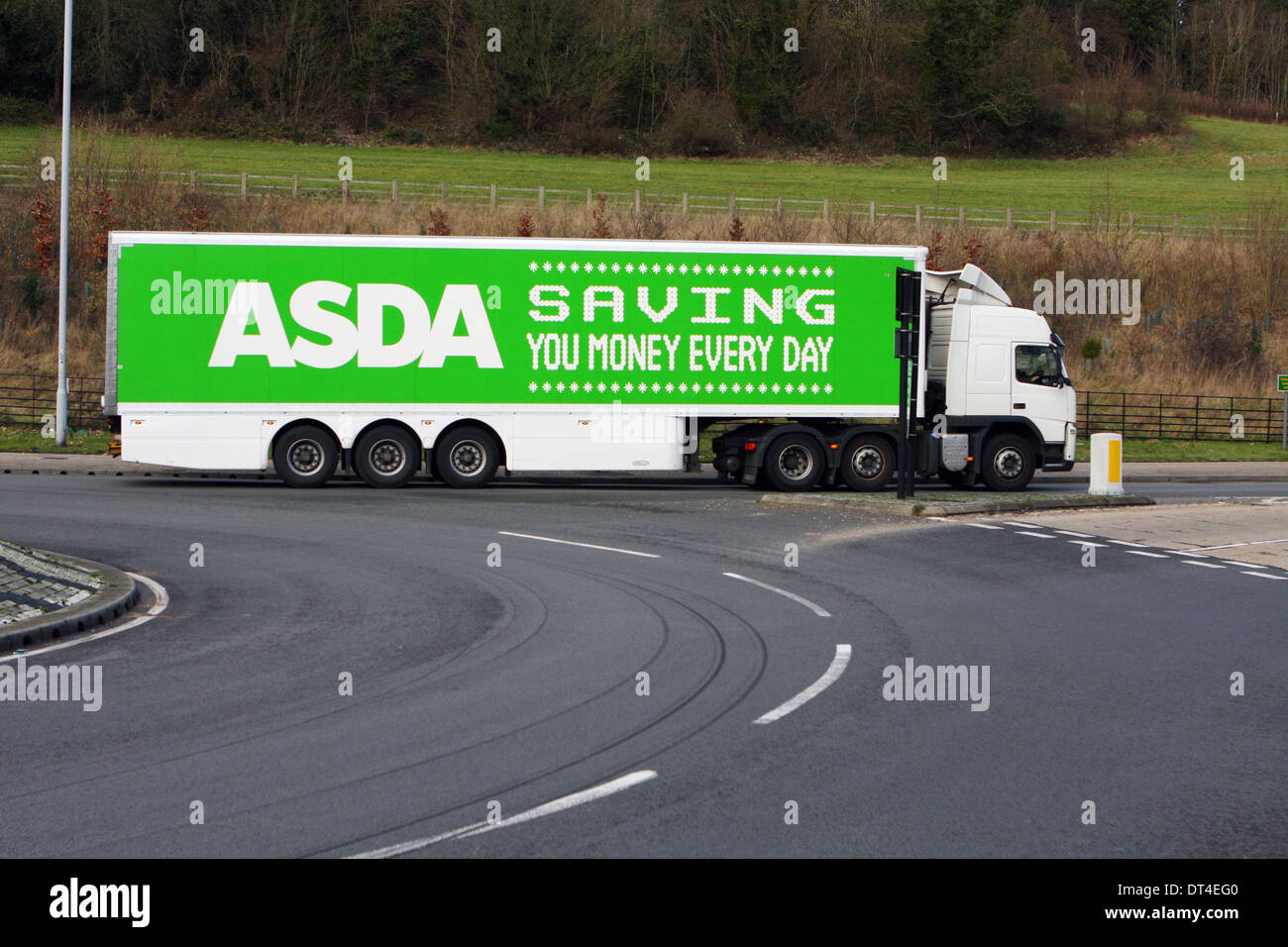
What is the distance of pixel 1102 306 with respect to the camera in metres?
50.4

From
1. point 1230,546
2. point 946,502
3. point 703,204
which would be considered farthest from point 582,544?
point 703,204

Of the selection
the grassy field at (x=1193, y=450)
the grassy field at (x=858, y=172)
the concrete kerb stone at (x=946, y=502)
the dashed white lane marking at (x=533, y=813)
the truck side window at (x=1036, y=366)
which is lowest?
the dashed white lane marking at (x=533, y=813)

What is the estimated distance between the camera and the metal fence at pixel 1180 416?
4038cm

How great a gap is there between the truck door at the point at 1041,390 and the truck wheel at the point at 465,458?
9421 mm

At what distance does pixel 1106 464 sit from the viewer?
75.9 feet

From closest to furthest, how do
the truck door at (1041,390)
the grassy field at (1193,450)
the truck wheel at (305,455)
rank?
the truck wheel at (305,455)
the truck door at (1041,390)
the grassy field at (1193,450)

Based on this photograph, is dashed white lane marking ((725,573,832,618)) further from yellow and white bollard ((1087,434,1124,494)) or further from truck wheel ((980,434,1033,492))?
truck wheel ((980,434,1033,492))

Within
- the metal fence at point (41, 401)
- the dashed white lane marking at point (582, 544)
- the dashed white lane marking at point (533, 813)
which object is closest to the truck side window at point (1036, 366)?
the dashed white lane marking at point (582, 544)

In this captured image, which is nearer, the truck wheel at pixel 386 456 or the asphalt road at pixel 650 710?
the asphalt road at pixel 650 710

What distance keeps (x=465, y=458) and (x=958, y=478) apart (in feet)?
29.7

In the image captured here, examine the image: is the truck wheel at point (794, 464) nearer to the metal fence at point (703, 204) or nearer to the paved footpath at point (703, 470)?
the paved footpath at point (703, 470)

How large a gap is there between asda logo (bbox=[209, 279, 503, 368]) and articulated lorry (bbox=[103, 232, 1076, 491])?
0.11ft
